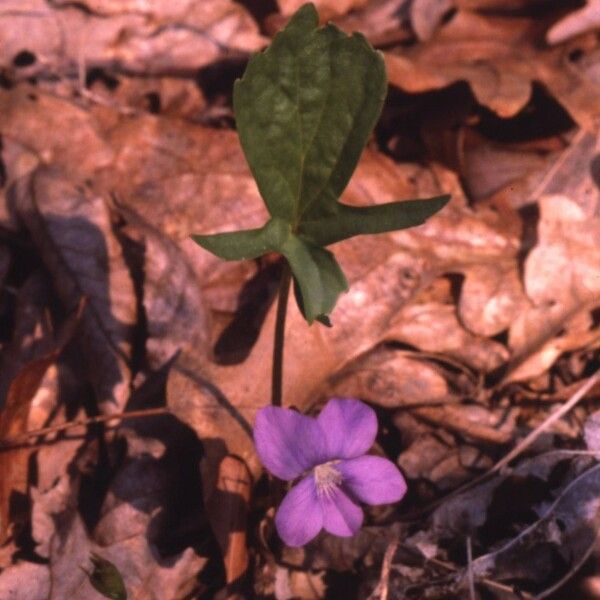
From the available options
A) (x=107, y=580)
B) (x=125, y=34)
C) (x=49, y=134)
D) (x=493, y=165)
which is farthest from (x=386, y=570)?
(x=125, y=34)

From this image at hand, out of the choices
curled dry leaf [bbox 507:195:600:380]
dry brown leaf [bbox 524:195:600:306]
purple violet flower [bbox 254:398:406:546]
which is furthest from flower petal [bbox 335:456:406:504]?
dry brown leaf [bbox 524:195:600:306]

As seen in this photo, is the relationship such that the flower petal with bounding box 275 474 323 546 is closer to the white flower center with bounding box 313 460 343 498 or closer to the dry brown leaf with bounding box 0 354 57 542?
the white flower center with bounding box 313 460 343 498

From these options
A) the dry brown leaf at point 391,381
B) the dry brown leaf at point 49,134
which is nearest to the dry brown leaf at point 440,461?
the dry brown leaf at point 391,381

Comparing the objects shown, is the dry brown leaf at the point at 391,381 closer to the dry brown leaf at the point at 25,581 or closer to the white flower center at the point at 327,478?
the white flower center at the point at 327,478

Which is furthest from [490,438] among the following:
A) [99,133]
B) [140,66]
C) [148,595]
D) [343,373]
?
[140,66]

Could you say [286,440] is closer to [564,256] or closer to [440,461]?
[440,461]

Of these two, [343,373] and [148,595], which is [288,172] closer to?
[343,373]
